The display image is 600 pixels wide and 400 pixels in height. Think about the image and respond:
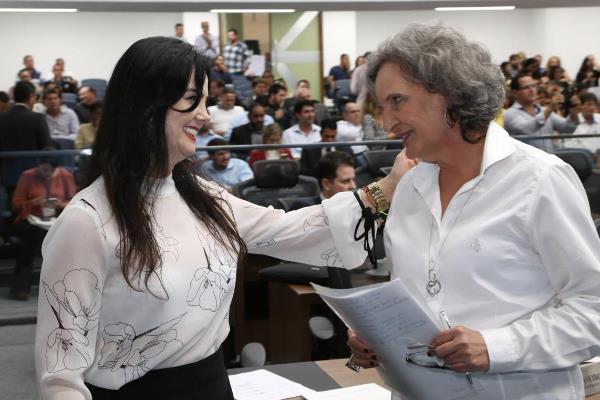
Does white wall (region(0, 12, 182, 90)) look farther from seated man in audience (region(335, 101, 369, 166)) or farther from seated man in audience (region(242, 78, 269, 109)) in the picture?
seated man in audience (region(335, 101, 369, 166))

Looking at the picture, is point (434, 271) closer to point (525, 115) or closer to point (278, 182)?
point (278, 182)

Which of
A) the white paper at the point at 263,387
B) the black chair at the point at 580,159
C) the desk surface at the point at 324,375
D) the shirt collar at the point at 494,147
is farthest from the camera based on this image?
the black chair at the point at 580,159

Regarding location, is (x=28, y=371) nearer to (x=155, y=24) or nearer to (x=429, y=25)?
(x=429, y=25)

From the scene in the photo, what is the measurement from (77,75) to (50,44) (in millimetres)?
822

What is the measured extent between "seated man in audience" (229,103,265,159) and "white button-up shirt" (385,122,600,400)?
767 centimetres

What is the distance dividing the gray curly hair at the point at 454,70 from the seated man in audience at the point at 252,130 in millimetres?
7619

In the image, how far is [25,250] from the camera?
5.94 m

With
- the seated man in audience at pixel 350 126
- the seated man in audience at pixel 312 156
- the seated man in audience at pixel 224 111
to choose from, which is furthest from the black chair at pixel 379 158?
Result: the seated man in audience at pixel 224 111

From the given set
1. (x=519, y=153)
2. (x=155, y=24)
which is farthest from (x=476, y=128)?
(x=155, y=24)

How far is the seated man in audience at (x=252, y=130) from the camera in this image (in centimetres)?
935

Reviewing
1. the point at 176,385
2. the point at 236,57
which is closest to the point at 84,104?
the point at 236,57

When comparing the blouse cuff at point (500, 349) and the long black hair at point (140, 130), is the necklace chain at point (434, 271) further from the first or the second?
the long black hair at point (140, 130)

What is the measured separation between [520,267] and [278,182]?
478 centimetres

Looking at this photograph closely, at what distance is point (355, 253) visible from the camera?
2.09m
